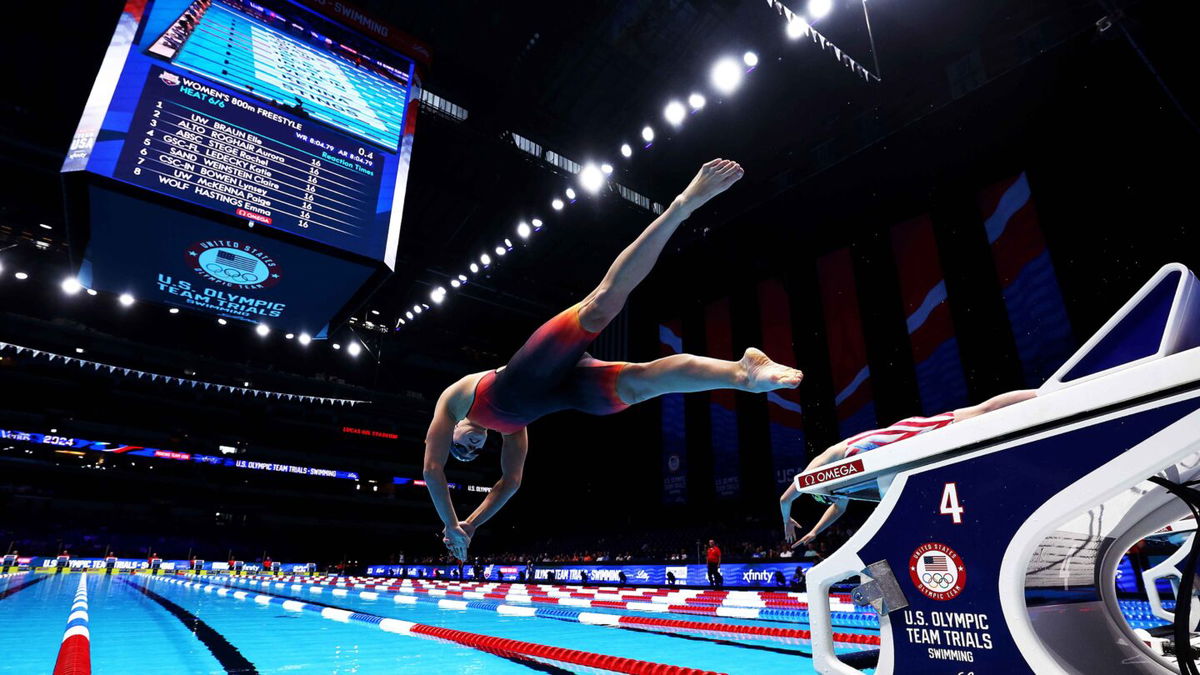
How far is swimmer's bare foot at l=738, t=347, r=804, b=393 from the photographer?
243 cm

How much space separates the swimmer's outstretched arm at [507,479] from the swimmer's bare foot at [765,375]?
2.32 meters

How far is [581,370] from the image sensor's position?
3512mm

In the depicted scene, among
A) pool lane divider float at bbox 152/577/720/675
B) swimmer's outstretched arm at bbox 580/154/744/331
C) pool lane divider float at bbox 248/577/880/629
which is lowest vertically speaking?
pool lane divider float at bbox 248/577/880/629

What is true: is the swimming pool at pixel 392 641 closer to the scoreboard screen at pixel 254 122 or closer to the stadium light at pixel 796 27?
the scoreboard screen at pixel 254 122

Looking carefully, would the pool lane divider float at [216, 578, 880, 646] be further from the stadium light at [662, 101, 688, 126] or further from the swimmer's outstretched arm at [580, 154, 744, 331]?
the stadium light at [662, 101, 688, 126]

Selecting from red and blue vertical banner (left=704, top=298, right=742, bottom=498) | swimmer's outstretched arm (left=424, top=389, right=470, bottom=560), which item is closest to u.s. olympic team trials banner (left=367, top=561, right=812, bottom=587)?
red and blue vertical banner (left=704, top=298, right=742, bottom=498)

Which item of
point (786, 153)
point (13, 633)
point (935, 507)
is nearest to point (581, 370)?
point (935, 507)

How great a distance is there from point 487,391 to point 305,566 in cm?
3269

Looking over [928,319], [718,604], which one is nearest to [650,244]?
[718,604]

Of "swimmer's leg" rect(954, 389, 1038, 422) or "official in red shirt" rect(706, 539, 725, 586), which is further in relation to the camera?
"official in red shirt" rect(706, 539, 725, 586)

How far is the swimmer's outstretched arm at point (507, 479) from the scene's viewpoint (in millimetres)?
4520

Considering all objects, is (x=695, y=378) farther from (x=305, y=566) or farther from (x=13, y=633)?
(x=305, y=566)

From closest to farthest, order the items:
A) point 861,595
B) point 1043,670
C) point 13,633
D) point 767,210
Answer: point 1043,670
point 861,595
point 13,633
point 767,210

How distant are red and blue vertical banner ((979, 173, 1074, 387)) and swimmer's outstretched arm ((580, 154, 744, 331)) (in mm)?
11800
